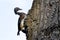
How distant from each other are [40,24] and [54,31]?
264 mm

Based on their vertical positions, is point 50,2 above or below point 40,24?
above

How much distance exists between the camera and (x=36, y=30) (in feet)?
6.89

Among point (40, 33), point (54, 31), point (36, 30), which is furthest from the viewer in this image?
point (36, 30)

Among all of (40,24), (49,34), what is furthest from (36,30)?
(49,34)

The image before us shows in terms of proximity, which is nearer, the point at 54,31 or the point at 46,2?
the point at 54,31

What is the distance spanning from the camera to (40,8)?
2.16 metres

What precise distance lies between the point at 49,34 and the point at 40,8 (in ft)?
1.19

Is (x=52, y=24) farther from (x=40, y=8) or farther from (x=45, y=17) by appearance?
(x=40, y=8)

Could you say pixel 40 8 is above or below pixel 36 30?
above

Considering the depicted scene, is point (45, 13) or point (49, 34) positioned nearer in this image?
point (49, 34)

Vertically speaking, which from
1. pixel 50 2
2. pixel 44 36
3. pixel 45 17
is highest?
pixel 50 2

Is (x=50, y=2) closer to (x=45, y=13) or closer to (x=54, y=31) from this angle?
(x=45, y=13)

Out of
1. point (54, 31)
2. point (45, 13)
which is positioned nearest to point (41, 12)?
point (45, 13)

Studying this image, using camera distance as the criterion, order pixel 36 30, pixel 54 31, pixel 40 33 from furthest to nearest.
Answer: pixel 36 30
pixel 40 33
pixel 54 31
